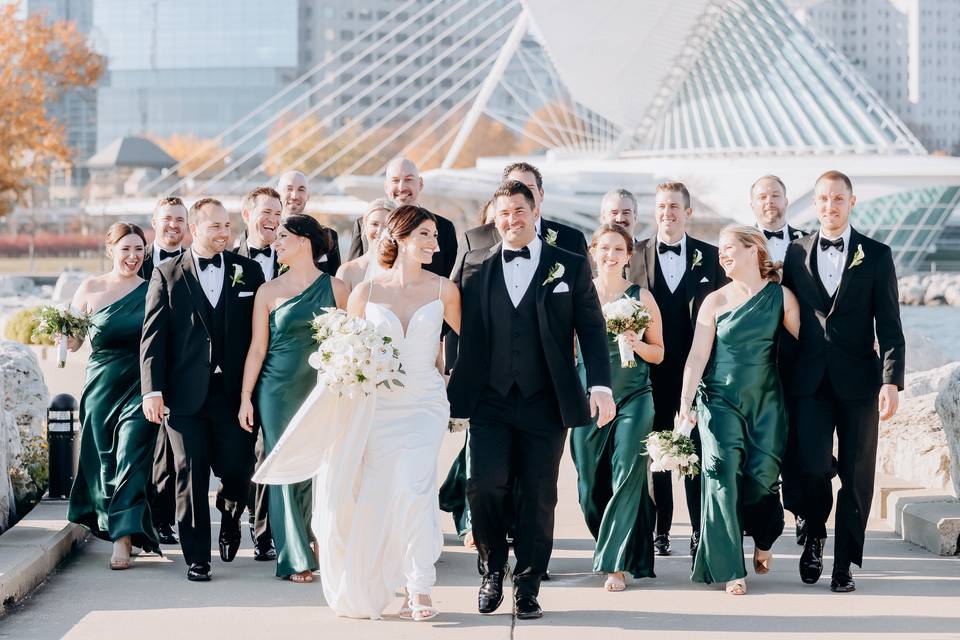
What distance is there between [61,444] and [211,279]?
231 centimetres

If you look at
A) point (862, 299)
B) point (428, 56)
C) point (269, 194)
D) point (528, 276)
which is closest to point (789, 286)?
point (862, 299)

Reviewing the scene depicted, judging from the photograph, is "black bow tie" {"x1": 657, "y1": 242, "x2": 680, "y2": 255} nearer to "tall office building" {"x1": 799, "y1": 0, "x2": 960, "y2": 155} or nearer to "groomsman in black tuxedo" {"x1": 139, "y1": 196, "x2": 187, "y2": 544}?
"groomsman in black tuxedo" {"x1": 139, "y1": 196, "x2": 187, "y2": 544}

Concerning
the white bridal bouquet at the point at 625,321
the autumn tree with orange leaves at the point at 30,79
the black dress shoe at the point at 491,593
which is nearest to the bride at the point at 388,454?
the black dress shoe at the point at 491,593

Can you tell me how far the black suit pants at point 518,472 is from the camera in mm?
6477

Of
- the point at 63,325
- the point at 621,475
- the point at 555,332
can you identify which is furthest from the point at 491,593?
the point at 63,325

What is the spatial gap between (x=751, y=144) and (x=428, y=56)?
104 meters

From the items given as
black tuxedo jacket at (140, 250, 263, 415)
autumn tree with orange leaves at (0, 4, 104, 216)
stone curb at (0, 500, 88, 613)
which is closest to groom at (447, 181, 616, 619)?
black tuxedo jacket at (140, 250, 263, 415)

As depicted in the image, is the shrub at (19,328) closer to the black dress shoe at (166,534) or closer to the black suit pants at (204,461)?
the black dress shoe at (166,534)

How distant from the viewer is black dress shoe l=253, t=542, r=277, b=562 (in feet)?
25.9

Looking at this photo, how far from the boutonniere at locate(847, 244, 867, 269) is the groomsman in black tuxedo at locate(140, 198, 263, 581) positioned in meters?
3.20

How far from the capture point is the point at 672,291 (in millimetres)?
8227

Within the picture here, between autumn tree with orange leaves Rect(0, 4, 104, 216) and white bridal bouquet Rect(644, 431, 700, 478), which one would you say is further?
autumn tree with orange leaves Rect(0, 4, 104, 216)

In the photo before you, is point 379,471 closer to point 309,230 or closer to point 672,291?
point 309,230

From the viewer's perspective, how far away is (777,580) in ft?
24.1
